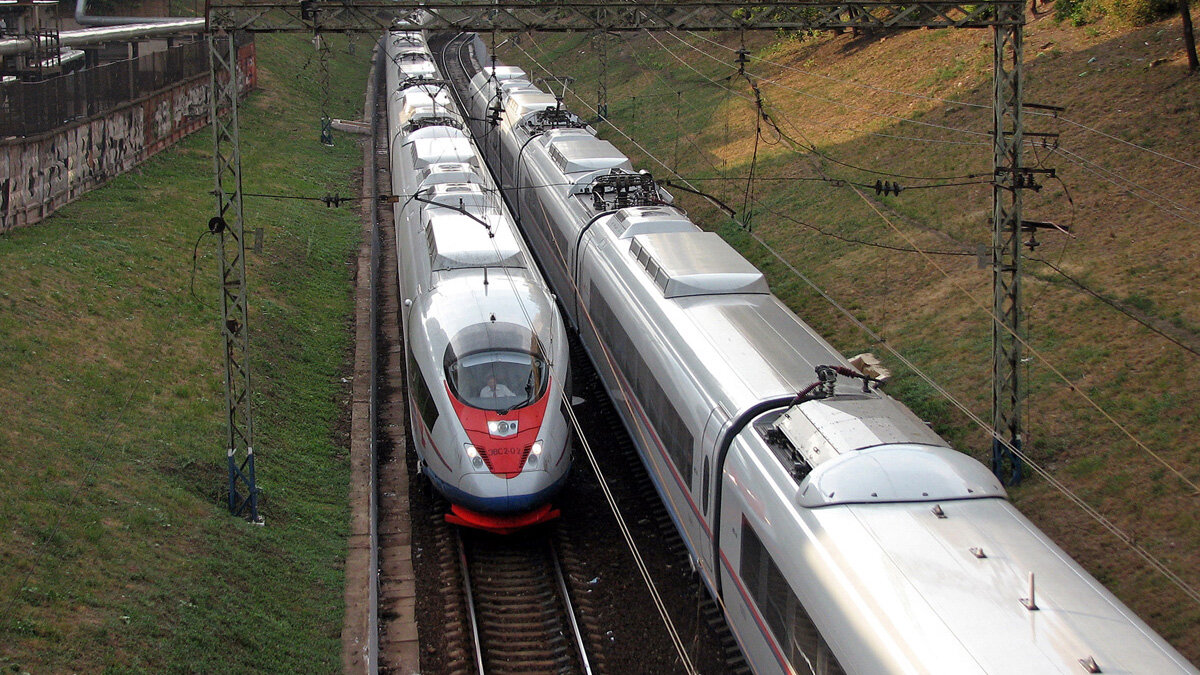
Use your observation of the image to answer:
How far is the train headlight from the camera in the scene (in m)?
14.2

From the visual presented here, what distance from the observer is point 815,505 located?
955cm

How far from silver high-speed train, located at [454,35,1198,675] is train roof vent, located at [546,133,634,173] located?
573 cm

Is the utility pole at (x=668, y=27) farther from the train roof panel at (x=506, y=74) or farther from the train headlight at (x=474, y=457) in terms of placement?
the train roof panel at (x=506, y=74)

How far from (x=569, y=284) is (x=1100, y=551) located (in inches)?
452

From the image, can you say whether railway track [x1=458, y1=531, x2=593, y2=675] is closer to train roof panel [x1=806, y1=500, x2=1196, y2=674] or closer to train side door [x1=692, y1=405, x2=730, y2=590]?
train side door [x1=692, y1=405, x2=730, y2=590]

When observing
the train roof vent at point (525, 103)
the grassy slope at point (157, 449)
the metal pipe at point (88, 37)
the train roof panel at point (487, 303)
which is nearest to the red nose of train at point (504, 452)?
the train roof panel at point (487, 303)

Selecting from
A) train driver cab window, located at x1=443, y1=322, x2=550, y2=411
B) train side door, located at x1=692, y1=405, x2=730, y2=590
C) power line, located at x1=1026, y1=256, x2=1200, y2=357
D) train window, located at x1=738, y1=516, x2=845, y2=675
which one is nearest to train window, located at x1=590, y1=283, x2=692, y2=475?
train side door, located at x1=692, y1=405, x2=730, y2=590

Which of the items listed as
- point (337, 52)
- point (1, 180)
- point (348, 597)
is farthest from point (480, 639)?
point (337, 52)

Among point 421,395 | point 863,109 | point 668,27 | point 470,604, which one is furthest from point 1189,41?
point 470,604

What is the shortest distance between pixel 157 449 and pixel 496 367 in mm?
5027

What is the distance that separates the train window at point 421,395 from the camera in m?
15.1

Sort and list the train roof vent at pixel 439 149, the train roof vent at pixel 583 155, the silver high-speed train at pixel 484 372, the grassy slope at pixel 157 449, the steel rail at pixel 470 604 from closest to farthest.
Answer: the grassy slope at pixel 157 449 < the steel rail at pixel 470 604 < the silver high-speed train at pixel 484 372 < the train roof vent at pixel 583 155 < the train roof vent at pixel 439 149

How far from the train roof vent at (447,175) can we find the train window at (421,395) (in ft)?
24.2

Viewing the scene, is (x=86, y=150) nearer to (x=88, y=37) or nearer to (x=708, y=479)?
(x=88, y=37)
